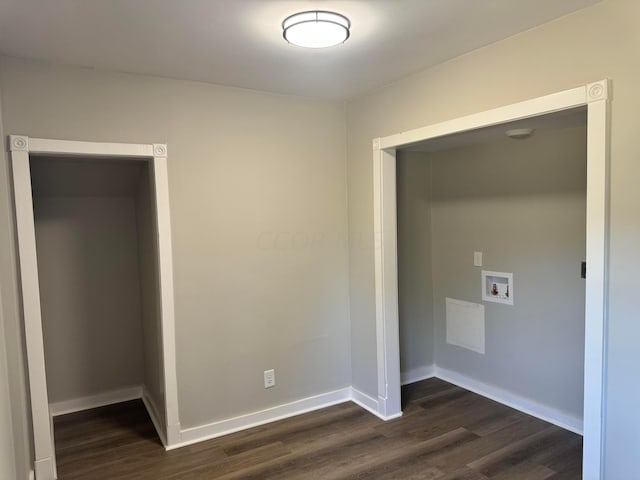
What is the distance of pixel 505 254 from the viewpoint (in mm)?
3559

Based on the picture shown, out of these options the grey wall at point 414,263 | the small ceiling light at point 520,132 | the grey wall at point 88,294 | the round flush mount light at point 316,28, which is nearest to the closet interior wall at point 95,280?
the grey wall at point 88,294

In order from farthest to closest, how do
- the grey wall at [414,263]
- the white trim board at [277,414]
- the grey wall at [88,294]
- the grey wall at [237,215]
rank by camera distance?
the grey wall at [414,263]
the grey wall at [88,294]
the white trim board at [277,414]
the grey wall at [237,215]

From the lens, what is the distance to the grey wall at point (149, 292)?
10.2 ft

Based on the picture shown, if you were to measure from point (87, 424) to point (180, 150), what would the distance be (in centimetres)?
228

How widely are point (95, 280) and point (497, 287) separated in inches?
135

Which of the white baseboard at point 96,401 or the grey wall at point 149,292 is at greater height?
the grey wall at point 149,292

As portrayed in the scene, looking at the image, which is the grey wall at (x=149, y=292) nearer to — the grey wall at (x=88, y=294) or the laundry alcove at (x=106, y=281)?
the laundry alcove at (x=106, y=281)

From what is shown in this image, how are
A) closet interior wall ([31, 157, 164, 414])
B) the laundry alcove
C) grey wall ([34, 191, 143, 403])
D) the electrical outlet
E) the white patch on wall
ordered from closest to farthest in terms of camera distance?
the laundry alcove, the electrical outlet, closet interior wall ([31, 157, 164, 414]), grey wall ([34, 191, 143, 403]), the white patch on wall

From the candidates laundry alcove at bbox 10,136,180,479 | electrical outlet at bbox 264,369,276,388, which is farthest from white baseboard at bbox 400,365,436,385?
laundry alcove at bbox 10,136,180,479

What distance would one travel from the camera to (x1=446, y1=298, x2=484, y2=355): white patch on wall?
150 inches

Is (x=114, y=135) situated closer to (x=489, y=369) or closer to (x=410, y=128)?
(x=410, y=128)

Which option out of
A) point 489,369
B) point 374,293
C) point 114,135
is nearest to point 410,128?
point 374,293

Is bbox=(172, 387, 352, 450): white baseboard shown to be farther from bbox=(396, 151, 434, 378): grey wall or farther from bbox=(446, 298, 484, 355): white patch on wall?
bbox=(446, 298, 484, 355): white patch on wall

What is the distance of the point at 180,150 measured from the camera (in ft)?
9.68
